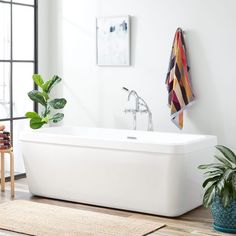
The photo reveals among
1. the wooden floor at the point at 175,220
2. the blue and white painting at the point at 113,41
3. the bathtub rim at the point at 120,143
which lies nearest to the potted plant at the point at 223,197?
the wooden floor at the point at 175,220

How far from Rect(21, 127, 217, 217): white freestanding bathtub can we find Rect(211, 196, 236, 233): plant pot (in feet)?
1.61

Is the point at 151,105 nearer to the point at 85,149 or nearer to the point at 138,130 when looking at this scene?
the point at 138,130

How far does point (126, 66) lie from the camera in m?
6.79

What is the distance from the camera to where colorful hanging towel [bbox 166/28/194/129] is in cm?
620

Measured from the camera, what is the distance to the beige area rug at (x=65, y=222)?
15.6 feet

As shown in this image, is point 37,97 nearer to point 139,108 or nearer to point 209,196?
point 139,108

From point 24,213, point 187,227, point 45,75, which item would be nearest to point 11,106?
point 45,75

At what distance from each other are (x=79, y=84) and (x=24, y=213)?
231cm

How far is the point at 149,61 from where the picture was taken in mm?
6605

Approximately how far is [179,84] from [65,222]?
2.03m

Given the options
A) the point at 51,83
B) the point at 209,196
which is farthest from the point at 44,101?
the point at 209,196

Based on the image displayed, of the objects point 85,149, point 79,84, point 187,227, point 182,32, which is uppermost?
point 182,32

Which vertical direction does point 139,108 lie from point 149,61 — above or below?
below

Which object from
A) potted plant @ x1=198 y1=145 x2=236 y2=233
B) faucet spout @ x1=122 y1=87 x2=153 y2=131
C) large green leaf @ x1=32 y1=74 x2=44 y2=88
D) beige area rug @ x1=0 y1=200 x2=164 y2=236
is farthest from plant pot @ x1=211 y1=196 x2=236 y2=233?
large green leaf @ x1=32 y1=74 x2=44 y2=88
